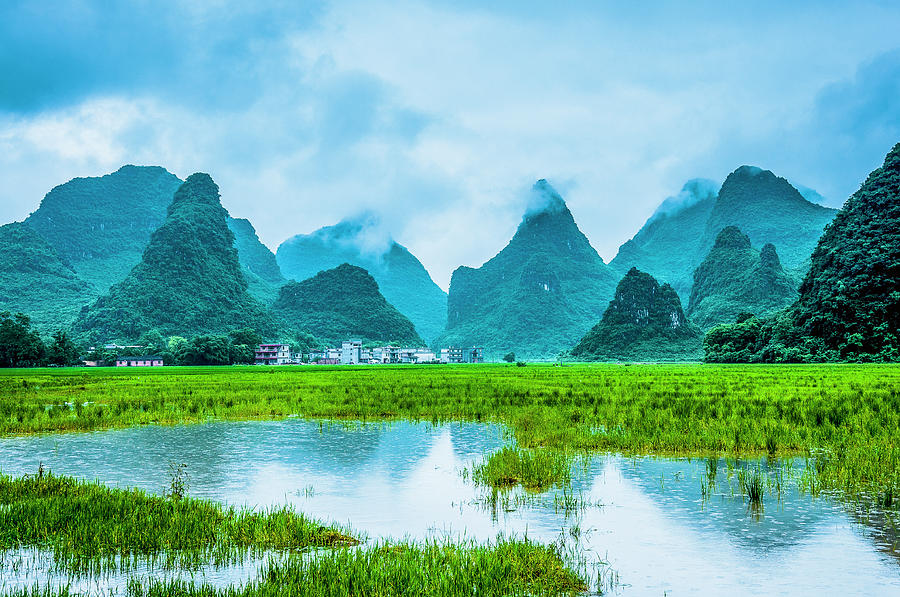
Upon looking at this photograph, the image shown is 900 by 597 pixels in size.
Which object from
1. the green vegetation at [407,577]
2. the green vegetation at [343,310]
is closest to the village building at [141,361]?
the green vegetation at [343,310]

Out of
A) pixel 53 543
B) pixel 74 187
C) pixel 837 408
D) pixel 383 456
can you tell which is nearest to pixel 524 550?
pixel 53 543

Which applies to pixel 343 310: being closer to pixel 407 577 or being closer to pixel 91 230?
pixel 91 230

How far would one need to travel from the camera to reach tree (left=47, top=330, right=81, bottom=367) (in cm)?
6631

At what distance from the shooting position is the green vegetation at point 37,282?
12825 centimetres

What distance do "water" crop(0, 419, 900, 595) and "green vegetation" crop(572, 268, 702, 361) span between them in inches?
4123

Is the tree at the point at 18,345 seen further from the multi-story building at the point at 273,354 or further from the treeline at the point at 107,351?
the multi-story building at the point at 273,354

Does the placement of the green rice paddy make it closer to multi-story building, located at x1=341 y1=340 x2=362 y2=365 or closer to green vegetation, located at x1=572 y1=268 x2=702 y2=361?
multi-story building, located at x1=341 y1=340 x2=362 y2=365

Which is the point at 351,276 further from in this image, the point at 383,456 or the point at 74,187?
the point at 383,456

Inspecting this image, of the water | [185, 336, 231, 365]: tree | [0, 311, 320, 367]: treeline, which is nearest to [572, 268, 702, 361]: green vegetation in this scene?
[0, 311, 320, 367]: treeline

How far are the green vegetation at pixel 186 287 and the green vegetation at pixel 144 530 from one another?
372ft

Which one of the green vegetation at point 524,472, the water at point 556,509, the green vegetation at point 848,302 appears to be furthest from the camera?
the green vegetation at point 848,302

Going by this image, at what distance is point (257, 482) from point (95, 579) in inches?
150

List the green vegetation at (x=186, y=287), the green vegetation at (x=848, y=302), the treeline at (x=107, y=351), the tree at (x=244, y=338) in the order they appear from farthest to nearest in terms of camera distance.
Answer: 1. the green vegetation at (x=186, y=287)
2. the tree at (x=244, y=338)
3. the treeline at (x=107, y=351)
4. the green vegetation at (x=848, y=302)

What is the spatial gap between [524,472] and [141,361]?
3380 inches
